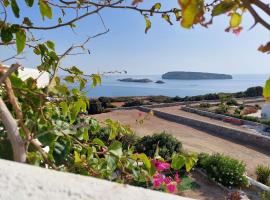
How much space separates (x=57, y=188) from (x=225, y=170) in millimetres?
8382

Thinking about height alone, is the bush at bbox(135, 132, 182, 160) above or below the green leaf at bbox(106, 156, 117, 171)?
below

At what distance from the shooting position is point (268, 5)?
19.8 inches

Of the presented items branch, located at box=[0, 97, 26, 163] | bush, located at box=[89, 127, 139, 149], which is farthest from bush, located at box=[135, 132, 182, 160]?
branch, located at box=[0, 97, 26, 163]

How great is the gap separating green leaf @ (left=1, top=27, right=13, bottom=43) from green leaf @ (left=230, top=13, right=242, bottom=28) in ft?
3.45

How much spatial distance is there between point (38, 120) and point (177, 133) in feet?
47.5

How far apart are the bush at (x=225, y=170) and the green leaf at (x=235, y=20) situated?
8265 millimetres

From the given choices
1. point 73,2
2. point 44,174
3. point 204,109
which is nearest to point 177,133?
point 204,109

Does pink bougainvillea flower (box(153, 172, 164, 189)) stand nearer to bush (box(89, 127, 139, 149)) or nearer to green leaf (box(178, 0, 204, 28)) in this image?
bush (box(89, 127, 139, 149))

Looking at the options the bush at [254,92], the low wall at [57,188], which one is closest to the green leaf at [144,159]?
the low wall at [57,188]

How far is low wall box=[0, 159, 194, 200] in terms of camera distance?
0.59 meters

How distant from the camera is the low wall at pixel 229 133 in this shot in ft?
44.8

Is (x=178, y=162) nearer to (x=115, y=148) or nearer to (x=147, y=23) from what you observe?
(x=115, y=148)

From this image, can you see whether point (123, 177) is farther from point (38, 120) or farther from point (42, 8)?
point (42, 8)

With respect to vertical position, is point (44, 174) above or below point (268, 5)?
below
